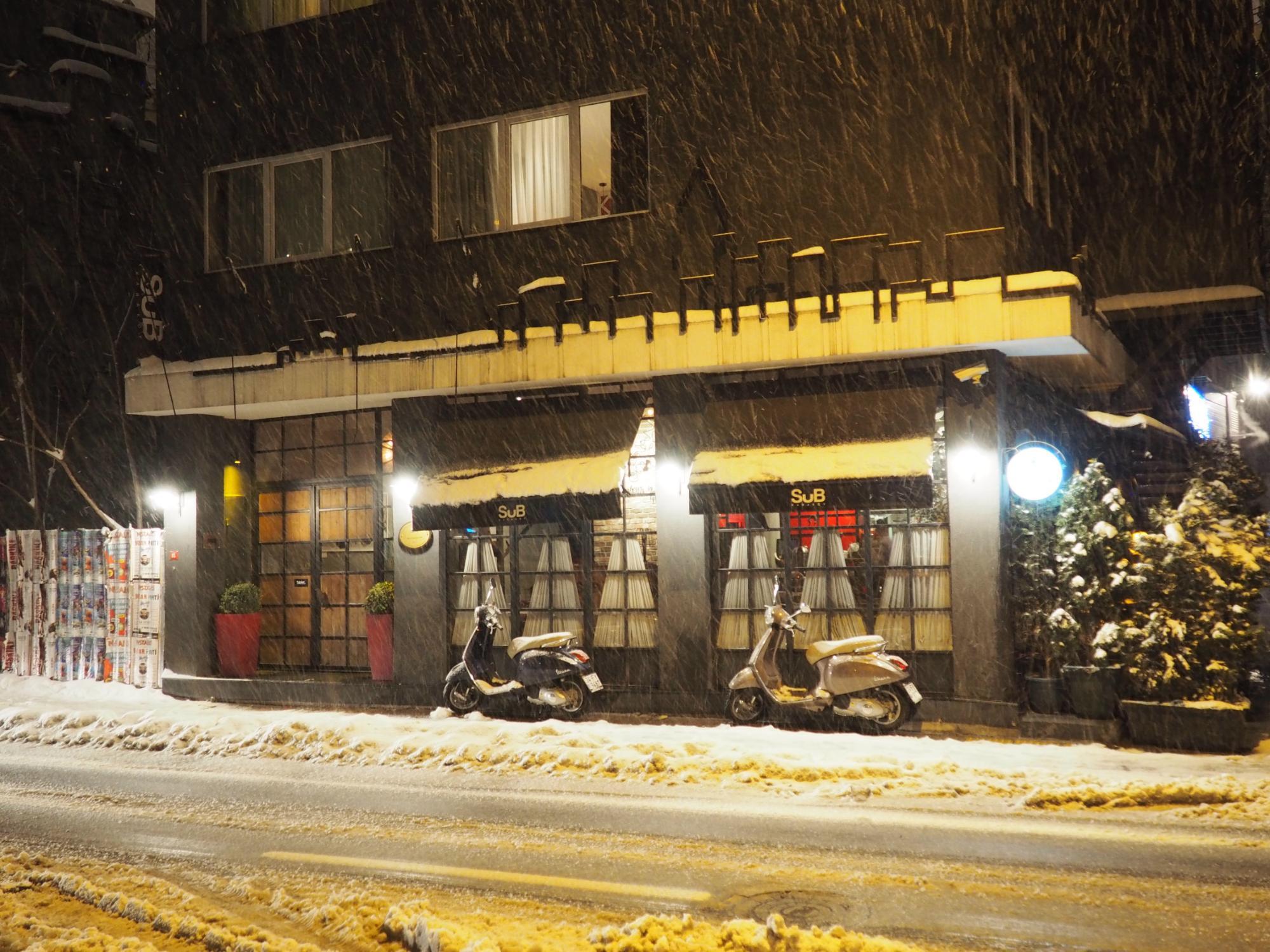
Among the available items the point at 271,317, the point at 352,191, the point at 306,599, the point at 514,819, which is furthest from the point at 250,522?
the point at 514,819

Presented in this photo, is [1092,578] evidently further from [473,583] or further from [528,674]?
[473,583]

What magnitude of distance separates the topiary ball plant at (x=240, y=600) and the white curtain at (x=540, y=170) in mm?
7234

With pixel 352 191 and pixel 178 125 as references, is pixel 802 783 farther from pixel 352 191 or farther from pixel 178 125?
pixel 178 125

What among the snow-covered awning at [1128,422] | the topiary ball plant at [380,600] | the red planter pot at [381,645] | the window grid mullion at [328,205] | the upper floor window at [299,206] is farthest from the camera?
the window grid mullion at [328,205]

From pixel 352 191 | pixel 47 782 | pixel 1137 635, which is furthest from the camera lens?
pixel 352 191

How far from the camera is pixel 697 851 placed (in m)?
8.09

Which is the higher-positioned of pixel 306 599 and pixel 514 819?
pixel 306 599

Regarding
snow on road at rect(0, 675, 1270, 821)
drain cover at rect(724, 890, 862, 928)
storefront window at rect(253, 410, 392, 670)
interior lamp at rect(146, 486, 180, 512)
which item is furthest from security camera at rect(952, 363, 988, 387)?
interior lamp at rect(146, 486, 180, 512)

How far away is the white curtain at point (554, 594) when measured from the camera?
16.0m

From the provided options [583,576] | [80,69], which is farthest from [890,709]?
[80,69]

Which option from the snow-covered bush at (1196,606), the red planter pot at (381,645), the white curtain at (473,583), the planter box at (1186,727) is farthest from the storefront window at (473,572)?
the planter box at (1186,727)

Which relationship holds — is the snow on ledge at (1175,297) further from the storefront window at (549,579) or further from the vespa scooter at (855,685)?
the storefront window at (549,579)

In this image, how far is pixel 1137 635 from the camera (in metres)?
12.4

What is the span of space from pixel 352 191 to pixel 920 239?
870cm
